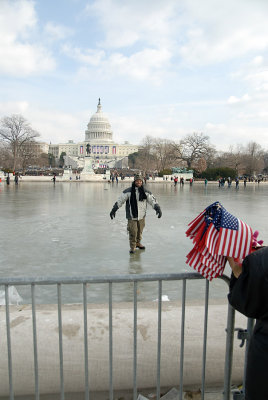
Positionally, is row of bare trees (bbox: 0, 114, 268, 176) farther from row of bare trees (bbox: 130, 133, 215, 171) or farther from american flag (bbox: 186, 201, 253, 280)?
american flag (bbox: 186, 201, 253, 280)

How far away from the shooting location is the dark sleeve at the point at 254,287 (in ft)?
5.04

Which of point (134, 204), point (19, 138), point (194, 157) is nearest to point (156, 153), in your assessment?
point (194, 157)

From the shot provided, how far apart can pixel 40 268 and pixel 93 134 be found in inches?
5138

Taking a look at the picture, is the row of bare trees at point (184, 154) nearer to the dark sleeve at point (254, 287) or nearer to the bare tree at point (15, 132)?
the bare tree at point (15, 132)

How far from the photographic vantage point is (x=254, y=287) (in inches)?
61.3

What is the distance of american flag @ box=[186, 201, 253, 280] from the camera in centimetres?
188

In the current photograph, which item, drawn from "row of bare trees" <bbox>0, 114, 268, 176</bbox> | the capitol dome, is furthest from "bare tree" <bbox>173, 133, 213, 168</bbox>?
the capitol dome

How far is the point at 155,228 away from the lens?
35.0ft

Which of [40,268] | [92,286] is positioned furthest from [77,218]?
[92,286]

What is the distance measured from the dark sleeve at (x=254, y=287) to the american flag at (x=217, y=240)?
268 millimetres

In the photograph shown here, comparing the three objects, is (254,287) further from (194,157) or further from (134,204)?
(194,157)

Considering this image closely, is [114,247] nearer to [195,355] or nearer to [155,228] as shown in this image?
[155,228]

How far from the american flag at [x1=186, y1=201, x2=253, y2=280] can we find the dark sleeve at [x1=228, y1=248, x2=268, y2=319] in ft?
0.88

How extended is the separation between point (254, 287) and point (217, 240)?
427mm
